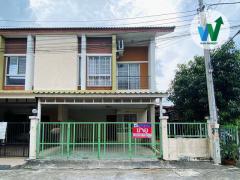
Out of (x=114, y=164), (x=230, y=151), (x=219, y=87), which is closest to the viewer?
(x=114, y=164)

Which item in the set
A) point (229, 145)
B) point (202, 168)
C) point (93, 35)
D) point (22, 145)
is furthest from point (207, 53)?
point (22, 145)

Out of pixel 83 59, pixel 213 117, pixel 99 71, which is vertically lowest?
pixel 213 117

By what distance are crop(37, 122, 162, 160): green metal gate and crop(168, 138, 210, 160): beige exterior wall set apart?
590 mm

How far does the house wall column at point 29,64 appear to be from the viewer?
16.9 metres

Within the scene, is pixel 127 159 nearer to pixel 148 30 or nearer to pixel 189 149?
pixel 189 149

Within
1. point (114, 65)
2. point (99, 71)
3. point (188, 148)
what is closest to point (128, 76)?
point (114, 65)

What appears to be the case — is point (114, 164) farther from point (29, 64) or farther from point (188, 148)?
point (29, 64)

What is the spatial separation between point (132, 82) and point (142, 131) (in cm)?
624

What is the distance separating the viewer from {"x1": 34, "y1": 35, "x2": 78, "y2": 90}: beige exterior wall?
54.9ft

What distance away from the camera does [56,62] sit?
56.0 feet

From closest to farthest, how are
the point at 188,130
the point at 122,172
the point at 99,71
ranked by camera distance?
the point at 122,172
the point at 188,130
the point at 99,71

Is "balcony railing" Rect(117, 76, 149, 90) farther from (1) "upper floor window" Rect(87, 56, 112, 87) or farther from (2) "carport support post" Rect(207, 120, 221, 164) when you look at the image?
(2) "carport support post" Rect(207, 120, 221, 164)

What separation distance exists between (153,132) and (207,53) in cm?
451

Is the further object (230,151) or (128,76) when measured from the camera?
(128,76)
